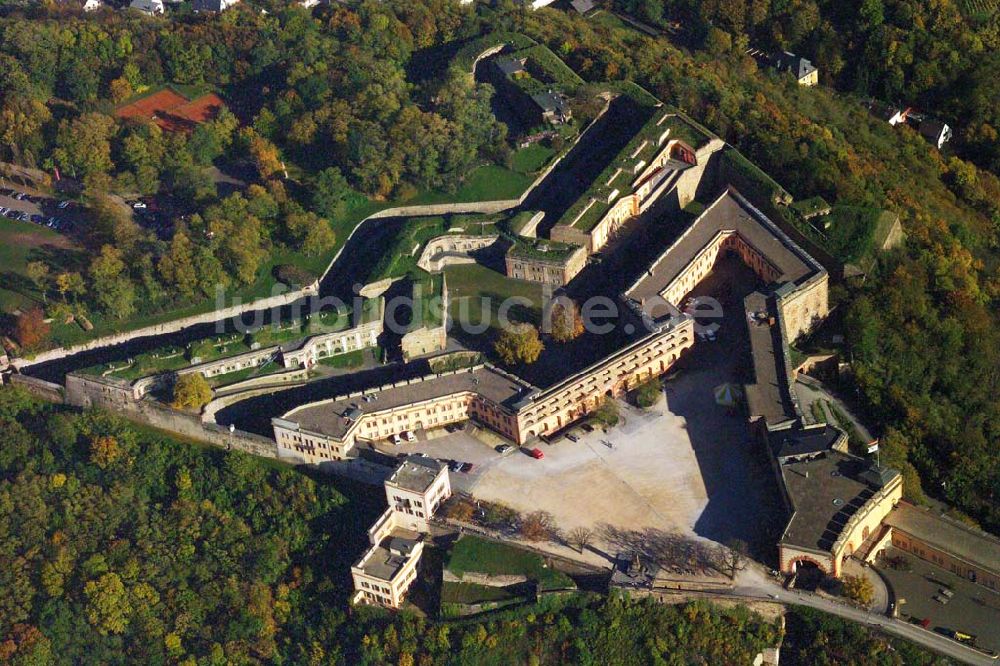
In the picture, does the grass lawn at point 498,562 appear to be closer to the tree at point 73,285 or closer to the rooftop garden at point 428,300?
the rooftop garden at point 428,300

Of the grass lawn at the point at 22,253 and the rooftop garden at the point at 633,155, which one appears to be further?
the grass lawn at the point at 22,253

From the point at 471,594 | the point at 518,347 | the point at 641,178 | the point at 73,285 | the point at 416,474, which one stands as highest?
the point at 641,178

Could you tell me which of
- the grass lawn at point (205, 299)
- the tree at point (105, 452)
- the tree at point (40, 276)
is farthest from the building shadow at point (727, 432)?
the tree at point (40, 276)

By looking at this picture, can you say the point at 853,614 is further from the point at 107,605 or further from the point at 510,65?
the point at 510,65

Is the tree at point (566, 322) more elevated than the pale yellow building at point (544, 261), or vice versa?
the pale yellow building at point (544, 261)

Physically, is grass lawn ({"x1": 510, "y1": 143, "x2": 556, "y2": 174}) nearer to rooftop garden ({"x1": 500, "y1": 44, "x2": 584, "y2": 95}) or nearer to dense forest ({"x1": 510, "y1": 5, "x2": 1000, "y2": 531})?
rooftop garden ({"x1": 500, "y1": 44, "x2": 584, "y2": 95})

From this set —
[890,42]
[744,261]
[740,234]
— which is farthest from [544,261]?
[890,42]

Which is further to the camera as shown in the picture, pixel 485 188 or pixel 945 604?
pixel 485 188
